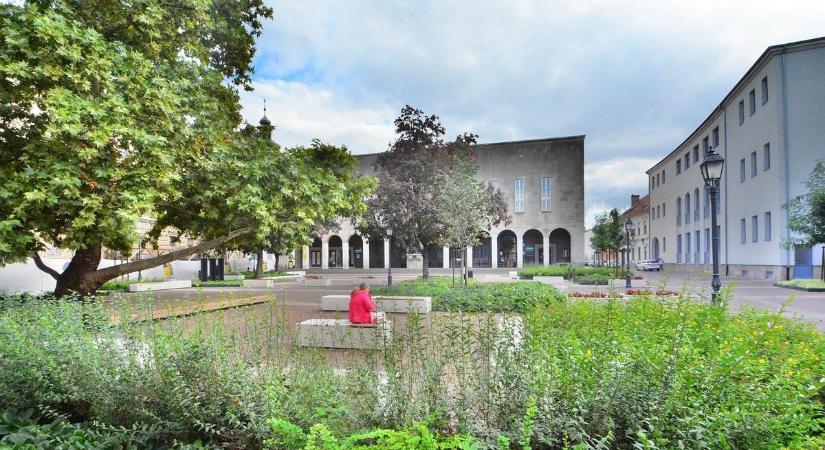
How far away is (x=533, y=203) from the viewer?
Answer: 50.5 meters

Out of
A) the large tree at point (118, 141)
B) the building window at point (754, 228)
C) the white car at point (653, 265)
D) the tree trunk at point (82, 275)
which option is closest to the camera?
the large tree at point (118, 141)

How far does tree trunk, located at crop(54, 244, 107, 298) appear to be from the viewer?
41.4 ft

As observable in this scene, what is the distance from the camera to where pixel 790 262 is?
2752 cm

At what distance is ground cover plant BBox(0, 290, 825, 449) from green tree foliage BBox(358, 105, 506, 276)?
1780 centimetres

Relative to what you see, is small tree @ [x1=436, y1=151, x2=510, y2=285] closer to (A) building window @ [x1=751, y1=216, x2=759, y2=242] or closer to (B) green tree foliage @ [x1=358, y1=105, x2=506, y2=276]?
(B) green tree foliage @ [x1=358, y1=105, x2=506, y2=276]

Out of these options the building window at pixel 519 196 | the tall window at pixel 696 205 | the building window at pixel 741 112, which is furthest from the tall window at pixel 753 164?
the building window at pixel 519 196

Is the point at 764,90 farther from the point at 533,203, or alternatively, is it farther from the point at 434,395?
Result: the point at 434,395

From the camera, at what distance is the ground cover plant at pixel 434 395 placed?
10.5 feet

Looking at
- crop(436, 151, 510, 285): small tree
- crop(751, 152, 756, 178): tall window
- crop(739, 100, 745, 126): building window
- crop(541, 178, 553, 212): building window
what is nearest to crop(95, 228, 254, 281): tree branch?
crop(436, 151, 510, 285): small tree

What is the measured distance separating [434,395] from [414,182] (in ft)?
65.0

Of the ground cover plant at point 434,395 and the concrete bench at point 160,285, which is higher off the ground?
the ground cover plant at point 434,395

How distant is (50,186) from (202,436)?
6.86 metres

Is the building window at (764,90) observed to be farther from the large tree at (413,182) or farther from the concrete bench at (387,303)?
the concrete bench at (387,303)

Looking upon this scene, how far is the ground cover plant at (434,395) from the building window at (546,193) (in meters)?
46.7
